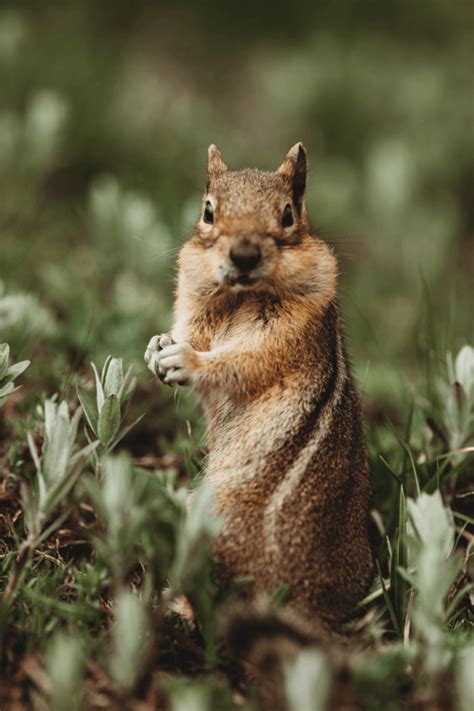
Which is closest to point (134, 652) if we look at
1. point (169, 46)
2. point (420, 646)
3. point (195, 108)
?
point (420, 646)

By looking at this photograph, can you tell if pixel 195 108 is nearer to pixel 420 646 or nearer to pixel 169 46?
pixel 169 46

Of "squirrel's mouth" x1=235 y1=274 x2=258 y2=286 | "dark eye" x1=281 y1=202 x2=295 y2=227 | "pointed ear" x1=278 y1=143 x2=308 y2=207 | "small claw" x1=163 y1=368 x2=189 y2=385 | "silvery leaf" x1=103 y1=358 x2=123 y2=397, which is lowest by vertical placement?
"small claw" x1=163 y1=368 x2=189 y2=385

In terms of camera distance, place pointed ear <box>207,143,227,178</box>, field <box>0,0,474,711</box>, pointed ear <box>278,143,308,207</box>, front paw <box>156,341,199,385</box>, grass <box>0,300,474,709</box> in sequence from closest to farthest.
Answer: grass <box>0,300,474,709</box> < field <box>0,0,474,711</box> < front paw <box>156,341,199,385</box> < pointed ear <box>278,143,308,207</box> < pointed ear <box>207,143,227,178</box>

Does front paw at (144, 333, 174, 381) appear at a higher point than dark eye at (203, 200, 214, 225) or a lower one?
lower

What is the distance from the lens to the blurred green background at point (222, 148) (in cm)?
443

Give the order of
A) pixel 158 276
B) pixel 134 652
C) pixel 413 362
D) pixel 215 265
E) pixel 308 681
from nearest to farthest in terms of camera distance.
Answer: pixel 308 681
pixel 134 652
pixel 215 265
pixel 158 276
pixel 413 362

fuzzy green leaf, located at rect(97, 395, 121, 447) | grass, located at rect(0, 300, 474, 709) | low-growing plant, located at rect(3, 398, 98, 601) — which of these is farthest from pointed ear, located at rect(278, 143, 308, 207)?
low-growing plant, located at rect(3, 398, 98, 601)

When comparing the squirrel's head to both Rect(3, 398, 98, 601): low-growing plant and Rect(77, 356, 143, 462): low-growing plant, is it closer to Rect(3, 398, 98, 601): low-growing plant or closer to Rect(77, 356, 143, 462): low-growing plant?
Rect(77, 356, 143, 462): low-growing plant

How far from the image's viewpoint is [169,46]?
8.42 meters

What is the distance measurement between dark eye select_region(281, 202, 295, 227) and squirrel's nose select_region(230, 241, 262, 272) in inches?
10.4

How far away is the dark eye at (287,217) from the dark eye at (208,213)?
0.82ft

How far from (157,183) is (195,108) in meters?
1.26

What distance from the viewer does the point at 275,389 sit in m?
2.73

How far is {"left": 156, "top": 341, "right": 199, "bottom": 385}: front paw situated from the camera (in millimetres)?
2775
